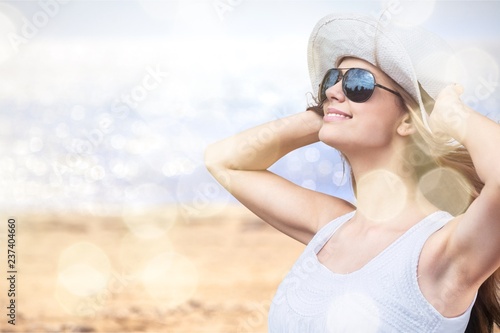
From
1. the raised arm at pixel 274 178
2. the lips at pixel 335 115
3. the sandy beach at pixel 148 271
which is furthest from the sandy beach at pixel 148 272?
the lips at pixel 335 115

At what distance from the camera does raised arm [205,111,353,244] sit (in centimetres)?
236

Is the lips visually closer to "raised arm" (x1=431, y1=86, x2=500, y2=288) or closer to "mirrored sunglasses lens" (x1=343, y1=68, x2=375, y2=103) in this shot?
"mirrored sunglasses lens" (x1=343, y1=68, x2=375, y2=103)

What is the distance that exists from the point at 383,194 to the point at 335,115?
0.93 ft

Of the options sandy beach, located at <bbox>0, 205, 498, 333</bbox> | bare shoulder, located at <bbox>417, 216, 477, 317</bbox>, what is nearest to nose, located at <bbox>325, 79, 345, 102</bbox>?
bare shoulder, located at <bbox>417, 216, 477, 317</bbox>

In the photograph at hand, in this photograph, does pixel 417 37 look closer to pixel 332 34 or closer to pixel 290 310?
pixel 332 34

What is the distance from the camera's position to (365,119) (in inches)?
83.6

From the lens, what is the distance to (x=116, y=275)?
13.6 meters

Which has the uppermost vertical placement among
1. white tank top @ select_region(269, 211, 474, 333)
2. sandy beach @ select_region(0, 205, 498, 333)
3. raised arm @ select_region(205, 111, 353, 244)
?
raised arm @ select_region(205, 111, 353, 244)

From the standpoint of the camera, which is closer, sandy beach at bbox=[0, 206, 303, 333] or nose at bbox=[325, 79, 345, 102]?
nose at bbox=[325, 79, 345, 102]

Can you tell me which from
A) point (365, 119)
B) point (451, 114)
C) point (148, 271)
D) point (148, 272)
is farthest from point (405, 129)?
point (148, 271)

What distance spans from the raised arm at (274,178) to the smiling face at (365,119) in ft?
0.99

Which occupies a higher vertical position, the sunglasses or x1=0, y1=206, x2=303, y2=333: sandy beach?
the sunglasses

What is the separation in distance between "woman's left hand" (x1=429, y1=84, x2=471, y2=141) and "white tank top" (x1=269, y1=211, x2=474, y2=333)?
0.90 feet

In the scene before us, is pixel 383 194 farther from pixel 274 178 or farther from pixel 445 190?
pixel 274 178
